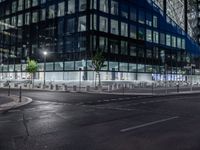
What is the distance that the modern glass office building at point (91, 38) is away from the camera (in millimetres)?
52844

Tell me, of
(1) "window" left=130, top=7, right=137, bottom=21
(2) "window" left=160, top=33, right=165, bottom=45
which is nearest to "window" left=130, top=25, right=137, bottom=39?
(1) "window" left=130, top=7, right=137, bottom=21

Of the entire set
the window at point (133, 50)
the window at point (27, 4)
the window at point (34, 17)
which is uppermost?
the window at point (27, 4)

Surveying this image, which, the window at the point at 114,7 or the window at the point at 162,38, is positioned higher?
the window at the point at 114,7

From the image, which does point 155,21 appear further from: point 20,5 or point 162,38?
point 20,5

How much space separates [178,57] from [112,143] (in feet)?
241

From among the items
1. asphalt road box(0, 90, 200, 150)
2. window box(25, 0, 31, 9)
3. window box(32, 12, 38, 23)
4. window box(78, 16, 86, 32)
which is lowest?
asphalt road box(0, 90, 200, 150)

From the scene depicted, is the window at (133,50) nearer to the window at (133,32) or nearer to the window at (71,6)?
the window at (133,32)

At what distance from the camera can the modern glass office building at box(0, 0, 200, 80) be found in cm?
5284

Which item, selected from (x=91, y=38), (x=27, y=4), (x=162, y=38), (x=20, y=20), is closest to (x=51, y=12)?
(x=27, y=4)

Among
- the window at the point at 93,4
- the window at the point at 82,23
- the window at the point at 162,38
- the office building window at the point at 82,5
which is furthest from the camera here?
the window at the point at 162,38

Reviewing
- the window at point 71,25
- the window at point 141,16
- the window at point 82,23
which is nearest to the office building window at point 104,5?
the window at point 82,23

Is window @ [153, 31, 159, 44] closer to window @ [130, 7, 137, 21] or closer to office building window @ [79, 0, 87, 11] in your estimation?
window @ [130, 7, 137, 21]

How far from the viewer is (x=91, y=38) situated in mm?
51438

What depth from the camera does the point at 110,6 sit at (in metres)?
56.2
